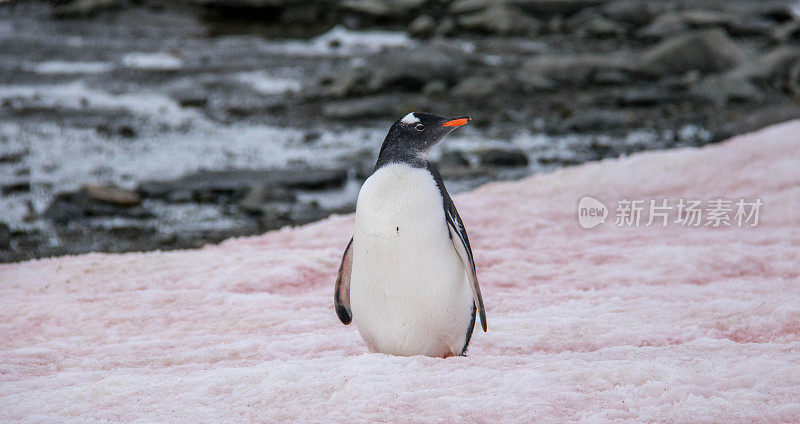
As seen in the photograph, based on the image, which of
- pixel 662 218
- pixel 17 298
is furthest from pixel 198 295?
pixel 662 218

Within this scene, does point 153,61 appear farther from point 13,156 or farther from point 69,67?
point 13,156

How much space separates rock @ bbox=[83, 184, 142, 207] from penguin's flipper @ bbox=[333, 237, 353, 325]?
370 cm

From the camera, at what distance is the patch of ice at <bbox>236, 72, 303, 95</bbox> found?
10047mm

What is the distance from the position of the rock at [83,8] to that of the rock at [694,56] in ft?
32.9

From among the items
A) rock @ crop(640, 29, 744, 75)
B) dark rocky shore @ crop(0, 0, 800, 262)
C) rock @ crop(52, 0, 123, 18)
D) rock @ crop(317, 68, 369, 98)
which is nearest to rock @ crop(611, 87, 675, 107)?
dark rocky shore @ crop(0, 0, 800, 262)

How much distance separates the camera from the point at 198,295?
320cm

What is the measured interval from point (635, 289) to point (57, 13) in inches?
572

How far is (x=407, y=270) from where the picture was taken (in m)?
2.32

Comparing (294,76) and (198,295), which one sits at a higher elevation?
(198,295)

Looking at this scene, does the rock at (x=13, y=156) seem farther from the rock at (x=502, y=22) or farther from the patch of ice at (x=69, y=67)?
the rock at (x=502, y=22)

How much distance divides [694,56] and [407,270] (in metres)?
9.03

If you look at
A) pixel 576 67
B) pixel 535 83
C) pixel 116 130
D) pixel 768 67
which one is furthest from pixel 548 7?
pixel 116 130

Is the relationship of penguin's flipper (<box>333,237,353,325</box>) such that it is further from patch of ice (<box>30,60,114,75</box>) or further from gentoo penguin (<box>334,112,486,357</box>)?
patch of ice (<box>30,60,114,75</box>)

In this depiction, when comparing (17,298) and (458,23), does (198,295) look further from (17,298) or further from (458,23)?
(458,23)
